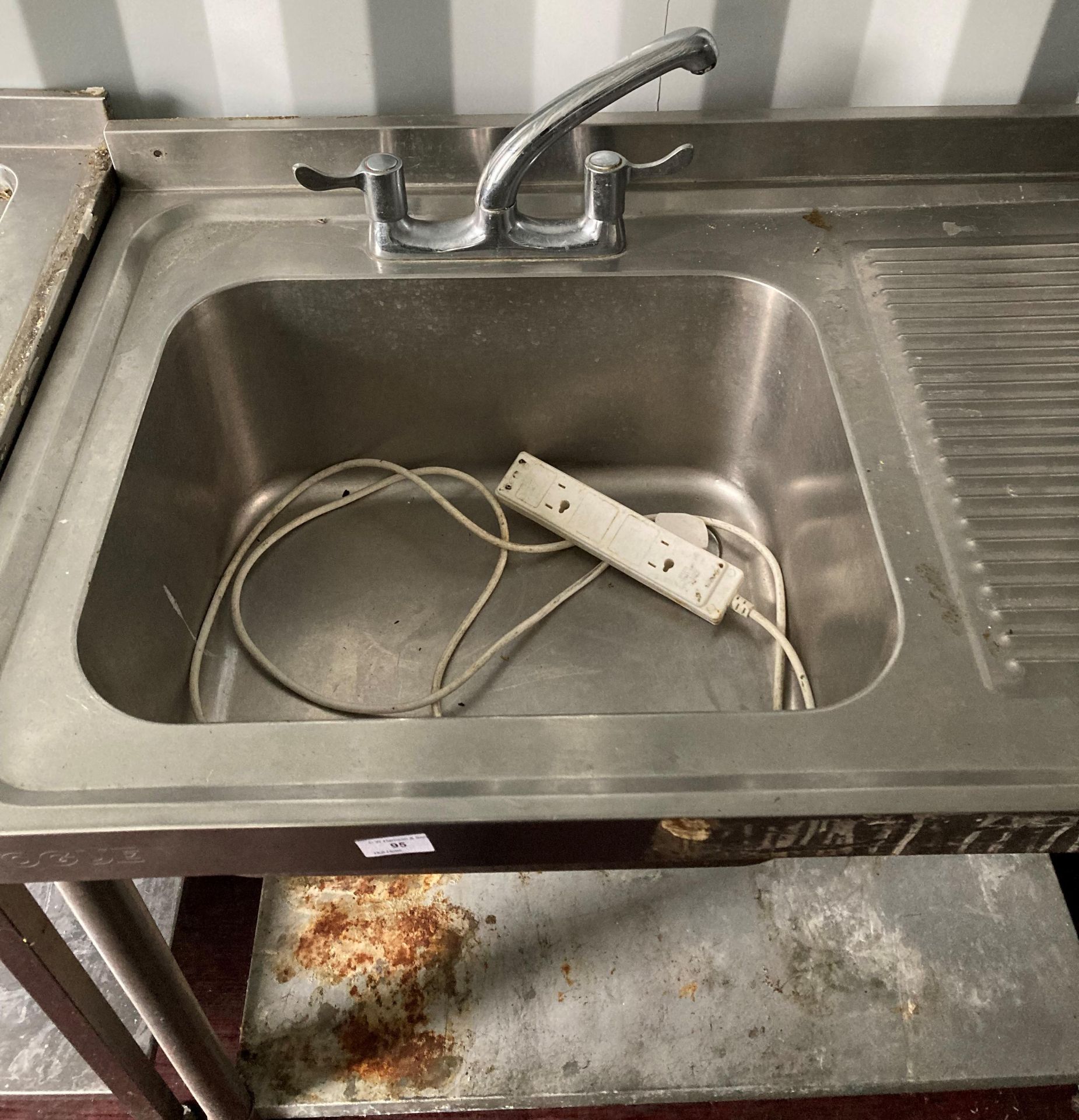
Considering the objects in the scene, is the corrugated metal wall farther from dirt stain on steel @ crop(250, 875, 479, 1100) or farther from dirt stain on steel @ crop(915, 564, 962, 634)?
dirt stain on steel @ crop(250, 875, 479, 1100)

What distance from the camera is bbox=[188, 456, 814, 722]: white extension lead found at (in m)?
0.85

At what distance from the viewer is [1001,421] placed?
768 millimetres

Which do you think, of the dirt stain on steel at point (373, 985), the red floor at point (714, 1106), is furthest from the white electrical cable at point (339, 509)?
the red floor at point (714, 1106)

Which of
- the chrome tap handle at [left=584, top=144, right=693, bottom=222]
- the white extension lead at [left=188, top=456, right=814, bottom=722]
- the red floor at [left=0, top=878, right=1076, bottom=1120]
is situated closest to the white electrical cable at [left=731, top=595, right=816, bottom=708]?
the white extension lead at [left=188, top=456, right=814, bottom=722]

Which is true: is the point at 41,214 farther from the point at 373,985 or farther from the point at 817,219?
the point at 373,985

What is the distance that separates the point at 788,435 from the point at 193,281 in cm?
57

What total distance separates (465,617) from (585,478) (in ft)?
0.72

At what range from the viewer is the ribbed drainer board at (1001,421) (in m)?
0.66

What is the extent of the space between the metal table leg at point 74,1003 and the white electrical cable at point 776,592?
611 mm

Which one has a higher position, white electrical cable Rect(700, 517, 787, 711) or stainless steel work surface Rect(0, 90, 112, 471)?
stainless steel work surface Rect(0, 90, 112, 471)

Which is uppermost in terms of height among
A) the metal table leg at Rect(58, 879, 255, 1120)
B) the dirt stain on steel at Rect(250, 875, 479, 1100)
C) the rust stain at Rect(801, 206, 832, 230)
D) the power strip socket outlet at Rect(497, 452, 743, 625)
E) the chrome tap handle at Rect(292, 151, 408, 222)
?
the chrome tap handle at Rect(292, 151, 408, 222)

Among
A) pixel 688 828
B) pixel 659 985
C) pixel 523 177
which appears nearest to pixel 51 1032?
pixel 659 985

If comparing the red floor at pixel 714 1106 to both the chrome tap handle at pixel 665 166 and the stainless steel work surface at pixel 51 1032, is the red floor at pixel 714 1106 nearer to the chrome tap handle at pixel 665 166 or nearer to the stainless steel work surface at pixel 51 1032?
the stainless steel work surface at pixel 51 1032

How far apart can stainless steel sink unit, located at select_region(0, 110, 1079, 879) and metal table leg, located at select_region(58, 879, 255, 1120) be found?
13 cm
